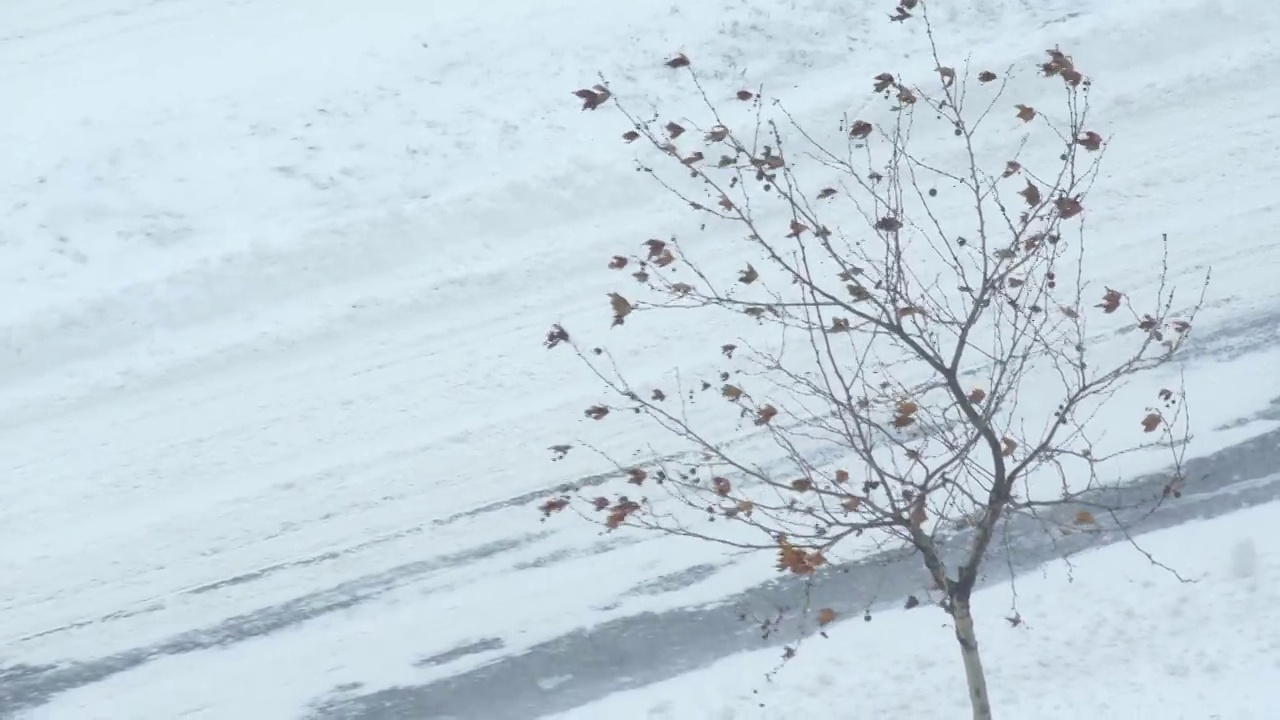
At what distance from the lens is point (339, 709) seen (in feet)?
23.5

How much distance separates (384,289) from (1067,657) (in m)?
5.26

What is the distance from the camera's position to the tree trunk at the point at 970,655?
5.34 metres

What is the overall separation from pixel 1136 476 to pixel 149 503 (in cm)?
620

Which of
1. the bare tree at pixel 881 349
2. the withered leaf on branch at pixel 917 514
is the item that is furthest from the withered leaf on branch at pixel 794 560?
the bare tree at pixel 881 349

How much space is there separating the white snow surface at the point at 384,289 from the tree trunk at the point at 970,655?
156 centimetres

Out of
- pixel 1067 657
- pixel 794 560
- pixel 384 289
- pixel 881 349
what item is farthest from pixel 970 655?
pixel 384 289

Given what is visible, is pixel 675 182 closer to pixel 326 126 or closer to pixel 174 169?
pixel 326 126

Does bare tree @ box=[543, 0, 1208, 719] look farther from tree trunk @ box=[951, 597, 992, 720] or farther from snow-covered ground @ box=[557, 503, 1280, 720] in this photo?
tree trunk @ box=[951, 597, 992, 720]

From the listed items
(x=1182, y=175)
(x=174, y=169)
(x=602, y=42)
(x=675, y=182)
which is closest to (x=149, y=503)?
(x=174, y=169)

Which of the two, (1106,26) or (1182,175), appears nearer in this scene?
(1182,175)

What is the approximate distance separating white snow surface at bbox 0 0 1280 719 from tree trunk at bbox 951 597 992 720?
1.56m

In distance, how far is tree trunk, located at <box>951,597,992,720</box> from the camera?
5.34 metres

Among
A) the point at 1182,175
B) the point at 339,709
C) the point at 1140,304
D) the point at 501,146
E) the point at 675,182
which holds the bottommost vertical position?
the point at 339,709

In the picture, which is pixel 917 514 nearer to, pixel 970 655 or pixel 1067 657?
pixel 970 655
